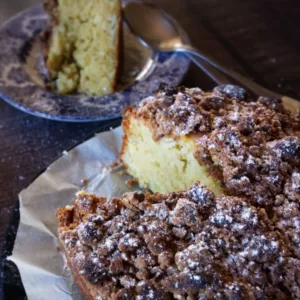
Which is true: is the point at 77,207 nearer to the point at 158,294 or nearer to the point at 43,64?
the point at 158,294

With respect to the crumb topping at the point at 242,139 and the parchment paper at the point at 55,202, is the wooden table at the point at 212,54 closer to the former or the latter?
the parchment paper at the point at 55,202

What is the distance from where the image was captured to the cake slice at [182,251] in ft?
4.03

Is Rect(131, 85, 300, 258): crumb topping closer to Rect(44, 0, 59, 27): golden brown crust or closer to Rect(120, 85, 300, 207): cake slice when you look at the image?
Rect(120, 85, 300, 207): cake slice

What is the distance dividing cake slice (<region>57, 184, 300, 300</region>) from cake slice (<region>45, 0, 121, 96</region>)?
3.87ft

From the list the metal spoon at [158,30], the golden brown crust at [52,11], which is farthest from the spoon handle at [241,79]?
the golden brown crust at [52,11]

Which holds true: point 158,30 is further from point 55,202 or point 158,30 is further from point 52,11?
point 55,202

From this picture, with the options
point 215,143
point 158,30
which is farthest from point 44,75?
point 215,143

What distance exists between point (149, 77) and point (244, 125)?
0.93m

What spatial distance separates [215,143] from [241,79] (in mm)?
884

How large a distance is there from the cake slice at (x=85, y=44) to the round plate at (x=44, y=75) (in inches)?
3.6

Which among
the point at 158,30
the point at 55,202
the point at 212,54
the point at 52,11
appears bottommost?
the point at 55,202

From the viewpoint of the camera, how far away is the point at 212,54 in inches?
115

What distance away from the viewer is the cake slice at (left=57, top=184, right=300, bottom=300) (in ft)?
4.03

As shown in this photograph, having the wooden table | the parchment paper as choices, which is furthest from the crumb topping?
the wooden table
